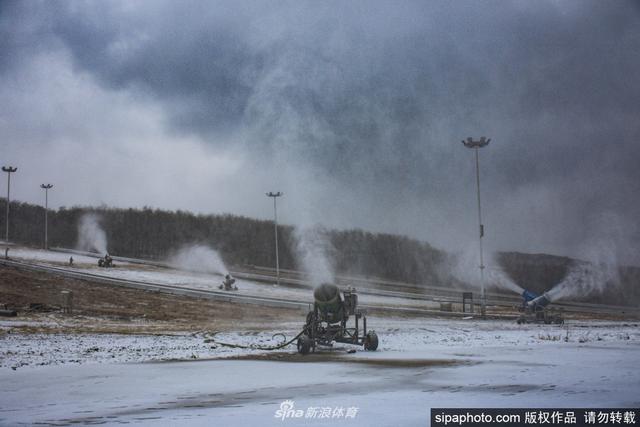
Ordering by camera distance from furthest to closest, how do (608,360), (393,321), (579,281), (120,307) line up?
(579,281), (120,307), (393,321), (608,360)

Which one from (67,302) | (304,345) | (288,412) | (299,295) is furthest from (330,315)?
(299,295)

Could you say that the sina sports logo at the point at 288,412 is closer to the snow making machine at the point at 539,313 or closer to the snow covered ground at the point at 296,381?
the snow covered ground at the point at 296,381

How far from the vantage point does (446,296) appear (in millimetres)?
75750

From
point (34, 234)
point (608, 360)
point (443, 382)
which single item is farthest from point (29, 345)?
point (34, 234)

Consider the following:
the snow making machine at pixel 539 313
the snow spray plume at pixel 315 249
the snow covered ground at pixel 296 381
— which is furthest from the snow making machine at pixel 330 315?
the snow making machine at pixel 539 313

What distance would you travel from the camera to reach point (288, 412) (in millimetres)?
10672

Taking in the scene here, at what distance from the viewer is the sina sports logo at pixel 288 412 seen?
34.1 feet

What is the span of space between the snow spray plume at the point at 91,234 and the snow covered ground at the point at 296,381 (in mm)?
98118

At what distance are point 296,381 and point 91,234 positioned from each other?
5518 inches

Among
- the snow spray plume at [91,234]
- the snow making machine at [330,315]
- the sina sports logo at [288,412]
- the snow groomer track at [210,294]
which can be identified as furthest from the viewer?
the snow spray plume at [91,234]

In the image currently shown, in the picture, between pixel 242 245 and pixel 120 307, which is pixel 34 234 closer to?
pixel 242 245

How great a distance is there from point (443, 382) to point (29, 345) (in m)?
18.5

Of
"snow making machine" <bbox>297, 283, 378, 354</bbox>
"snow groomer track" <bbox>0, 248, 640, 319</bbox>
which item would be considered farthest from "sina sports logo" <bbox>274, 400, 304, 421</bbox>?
"snow groomer track" <bbox>0, 248, 640, 319</bbox>

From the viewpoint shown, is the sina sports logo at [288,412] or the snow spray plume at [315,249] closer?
the sina sports logo at [288,412]
